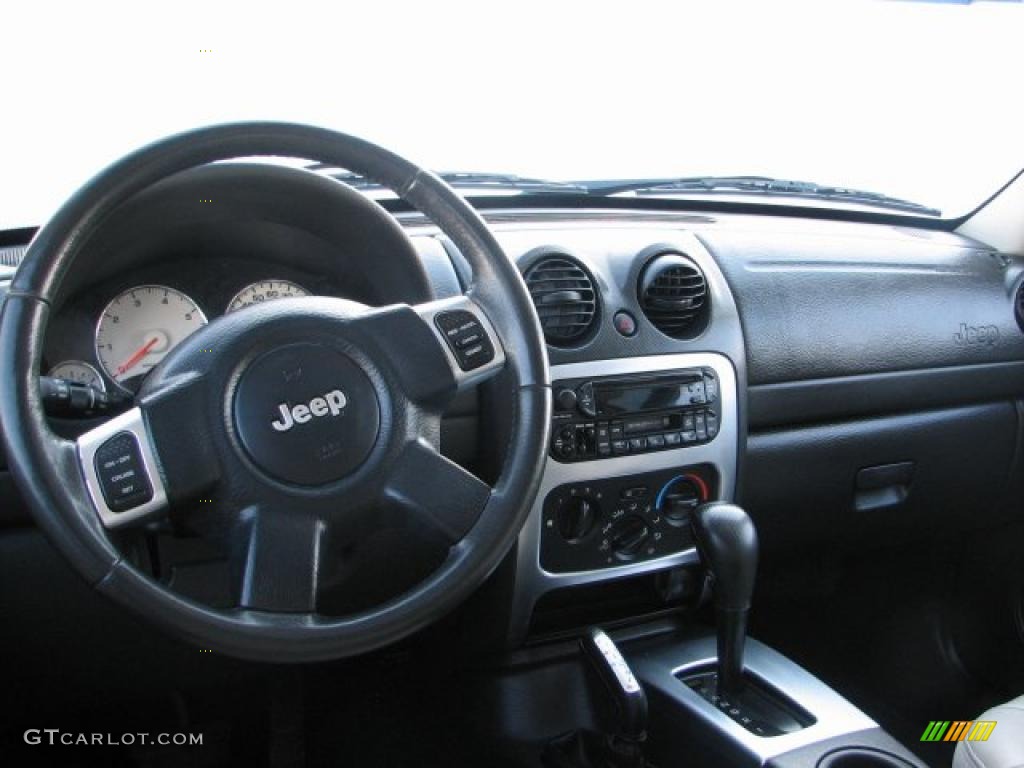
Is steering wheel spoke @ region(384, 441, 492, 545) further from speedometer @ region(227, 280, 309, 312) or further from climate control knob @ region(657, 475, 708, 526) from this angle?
climate control knob @ region(657, 475, 708, 526)

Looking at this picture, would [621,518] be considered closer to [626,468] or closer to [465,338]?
[626,468]

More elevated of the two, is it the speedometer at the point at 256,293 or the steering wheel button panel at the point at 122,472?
the speedometer at the point at 256,293

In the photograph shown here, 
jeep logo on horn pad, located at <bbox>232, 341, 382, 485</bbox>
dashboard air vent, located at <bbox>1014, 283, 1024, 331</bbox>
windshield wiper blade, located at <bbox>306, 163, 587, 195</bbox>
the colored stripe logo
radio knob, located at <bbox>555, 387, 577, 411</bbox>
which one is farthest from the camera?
dashboard air vent, located at <bbox>1014, 283, 1024, 331</bbox>

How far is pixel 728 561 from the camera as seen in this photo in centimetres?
161

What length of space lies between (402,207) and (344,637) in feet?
2.94

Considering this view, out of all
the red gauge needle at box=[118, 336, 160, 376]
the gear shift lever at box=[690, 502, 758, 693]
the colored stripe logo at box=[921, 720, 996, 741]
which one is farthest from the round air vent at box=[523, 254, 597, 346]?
the colored stripe logo at box=[921, 720, 996, 741]

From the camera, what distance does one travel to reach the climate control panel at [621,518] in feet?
5.57

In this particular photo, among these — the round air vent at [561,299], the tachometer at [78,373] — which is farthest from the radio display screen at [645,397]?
the tachometer at [78,373]

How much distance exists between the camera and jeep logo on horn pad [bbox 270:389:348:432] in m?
1.19

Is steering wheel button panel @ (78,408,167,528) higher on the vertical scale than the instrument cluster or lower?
lower

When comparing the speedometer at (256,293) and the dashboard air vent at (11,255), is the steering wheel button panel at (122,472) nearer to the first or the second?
the speedometer at (256,293)

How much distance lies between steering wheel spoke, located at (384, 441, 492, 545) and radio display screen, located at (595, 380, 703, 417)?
0.46 meters

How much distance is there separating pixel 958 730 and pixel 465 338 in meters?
1.32

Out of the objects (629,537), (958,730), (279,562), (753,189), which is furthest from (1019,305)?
(279,562)
